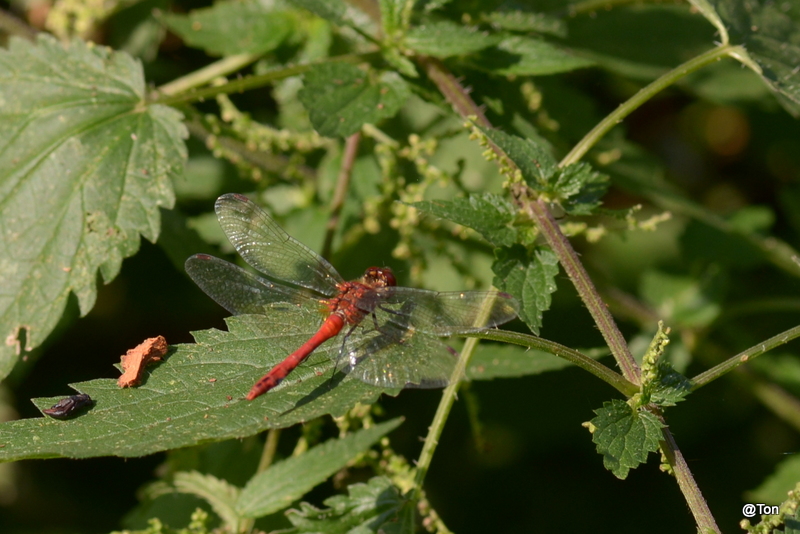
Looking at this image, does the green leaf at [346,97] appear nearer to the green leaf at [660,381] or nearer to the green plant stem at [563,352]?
the green plant stem at [563,352]

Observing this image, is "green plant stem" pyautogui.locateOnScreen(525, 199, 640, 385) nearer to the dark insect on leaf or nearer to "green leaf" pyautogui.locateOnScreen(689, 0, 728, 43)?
"green leaf" pyautogui.locateOnScreen(689, 0, 728, 43)

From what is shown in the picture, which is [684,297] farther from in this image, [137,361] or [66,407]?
[66,407]

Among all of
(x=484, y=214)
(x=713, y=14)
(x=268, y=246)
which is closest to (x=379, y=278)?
(x=268, y=246)

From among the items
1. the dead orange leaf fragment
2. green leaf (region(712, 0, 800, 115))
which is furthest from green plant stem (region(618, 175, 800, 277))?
the dead orange leaf fragment

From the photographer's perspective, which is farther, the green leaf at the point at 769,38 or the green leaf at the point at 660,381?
the green leaf at the point at 769,38

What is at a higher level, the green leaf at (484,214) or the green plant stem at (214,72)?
the green plant stem at (214,72)

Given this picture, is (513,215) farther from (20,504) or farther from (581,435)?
(20,504)

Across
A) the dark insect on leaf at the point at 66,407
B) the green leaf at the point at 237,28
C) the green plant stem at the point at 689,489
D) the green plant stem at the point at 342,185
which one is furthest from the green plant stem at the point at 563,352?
the green leaf at the point at 237,28
